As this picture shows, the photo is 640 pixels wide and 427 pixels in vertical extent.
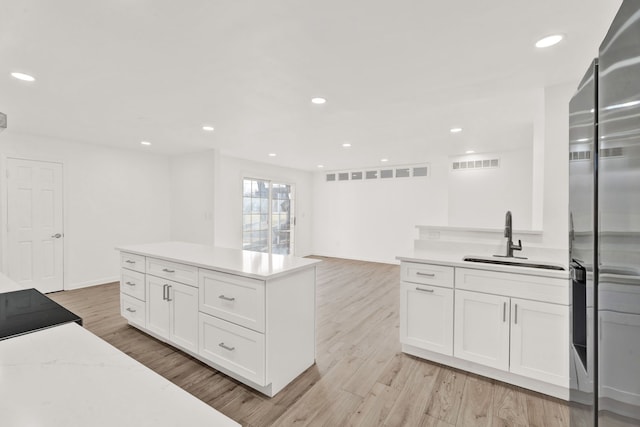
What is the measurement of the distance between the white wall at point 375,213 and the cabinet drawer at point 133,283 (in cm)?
470

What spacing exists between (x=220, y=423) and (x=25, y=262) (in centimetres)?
539

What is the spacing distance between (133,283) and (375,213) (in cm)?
528

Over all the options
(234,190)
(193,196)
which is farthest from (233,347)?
(234,190)

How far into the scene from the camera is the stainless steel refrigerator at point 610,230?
62cm

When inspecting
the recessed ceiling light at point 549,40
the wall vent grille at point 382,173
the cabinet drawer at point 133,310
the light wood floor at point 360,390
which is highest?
the recessed ceiling light at point 549,40

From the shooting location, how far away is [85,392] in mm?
648

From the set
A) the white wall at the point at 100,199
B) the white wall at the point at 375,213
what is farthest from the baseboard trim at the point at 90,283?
the white wall at the point at 375,213

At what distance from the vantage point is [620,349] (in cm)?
68

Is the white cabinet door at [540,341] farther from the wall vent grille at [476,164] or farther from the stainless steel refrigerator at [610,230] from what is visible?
the wall vent grille at [476,164]

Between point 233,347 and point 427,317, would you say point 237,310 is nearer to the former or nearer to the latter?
point 233,347

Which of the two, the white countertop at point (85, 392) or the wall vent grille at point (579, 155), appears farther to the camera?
the wall vent grille at point (579, 155)

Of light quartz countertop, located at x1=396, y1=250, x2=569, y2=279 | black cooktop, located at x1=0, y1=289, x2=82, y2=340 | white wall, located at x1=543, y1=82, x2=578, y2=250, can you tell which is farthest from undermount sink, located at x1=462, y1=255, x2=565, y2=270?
black cooktop, located at x1=0, y1=289, x2=82, y2=340

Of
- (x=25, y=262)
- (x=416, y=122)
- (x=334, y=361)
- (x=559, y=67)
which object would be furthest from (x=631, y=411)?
(x=25, y=262)

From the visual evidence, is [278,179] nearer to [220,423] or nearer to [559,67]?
[559,67]
